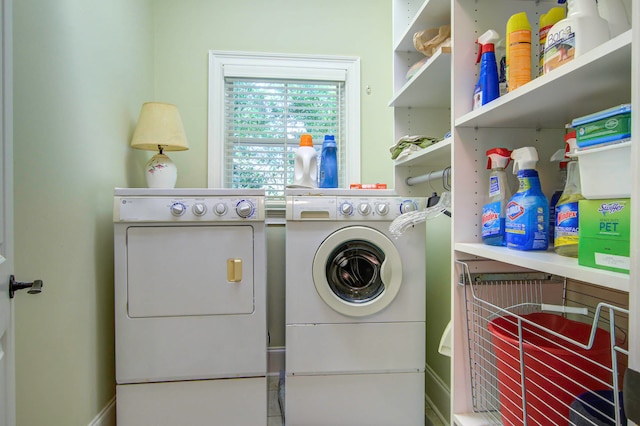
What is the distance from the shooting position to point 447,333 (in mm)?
1270

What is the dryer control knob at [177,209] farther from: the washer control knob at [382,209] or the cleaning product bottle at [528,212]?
the cleaning product bottle at [528,212]

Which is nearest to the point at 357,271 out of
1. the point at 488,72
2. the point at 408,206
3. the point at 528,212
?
the point at 408,206

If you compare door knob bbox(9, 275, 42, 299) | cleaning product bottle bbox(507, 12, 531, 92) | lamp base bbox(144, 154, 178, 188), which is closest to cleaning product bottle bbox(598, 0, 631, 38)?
cleaning product bottle bbox(507, 12, 531, 92)

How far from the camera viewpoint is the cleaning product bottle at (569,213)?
762 millimetres

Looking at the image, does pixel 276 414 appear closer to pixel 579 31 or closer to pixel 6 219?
pixel 6 219

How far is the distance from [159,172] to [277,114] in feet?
3.12

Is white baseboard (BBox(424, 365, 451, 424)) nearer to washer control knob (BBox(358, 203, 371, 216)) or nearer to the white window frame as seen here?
washer control knob (BBox(358, 203, 371, 216))

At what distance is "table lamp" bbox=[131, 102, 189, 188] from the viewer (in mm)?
1787

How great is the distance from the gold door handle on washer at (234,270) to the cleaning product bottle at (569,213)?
47.8 inches

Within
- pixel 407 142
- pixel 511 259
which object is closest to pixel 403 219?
pixel 407 142

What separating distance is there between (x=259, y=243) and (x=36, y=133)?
909 millimetres

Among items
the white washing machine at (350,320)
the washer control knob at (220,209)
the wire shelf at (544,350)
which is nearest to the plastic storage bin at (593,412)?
the wire shelf at (544,350)

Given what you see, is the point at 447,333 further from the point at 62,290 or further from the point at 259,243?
the point at 62,290

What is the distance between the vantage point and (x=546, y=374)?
0.76 metres
